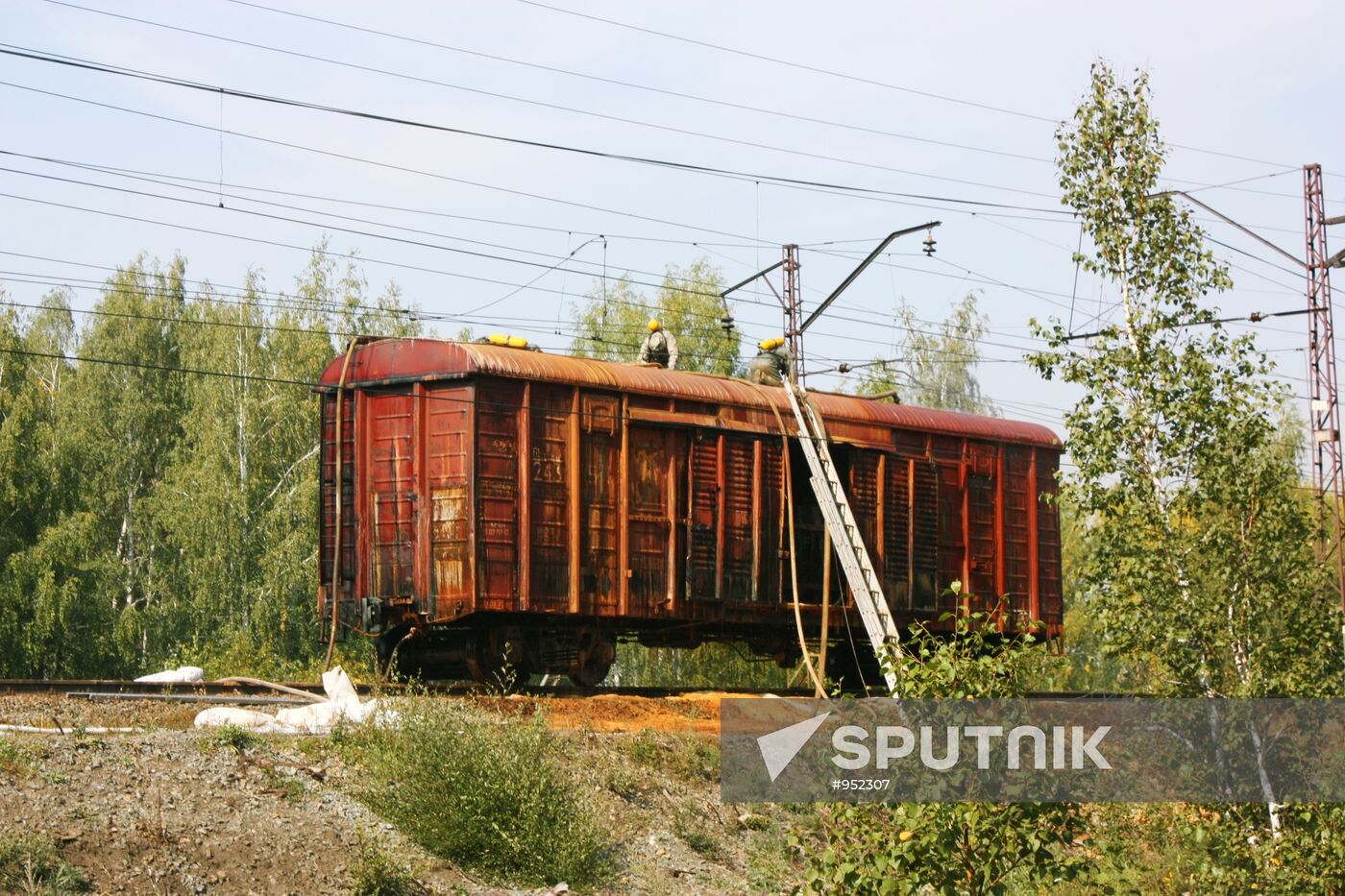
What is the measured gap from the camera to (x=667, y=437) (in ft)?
53.6

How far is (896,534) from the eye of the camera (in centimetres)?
1823

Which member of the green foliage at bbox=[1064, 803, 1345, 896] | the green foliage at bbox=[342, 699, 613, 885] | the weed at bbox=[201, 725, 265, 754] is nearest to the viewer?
the green foliage at bbox=[1064, 803, 1345, 896]

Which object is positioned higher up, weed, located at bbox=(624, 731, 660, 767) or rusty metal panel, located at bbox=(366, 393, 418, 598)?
rusty metal panel, located at bbox=(366, 393, 418, 598)

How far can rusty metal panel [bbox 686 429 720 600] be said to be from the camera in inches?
644

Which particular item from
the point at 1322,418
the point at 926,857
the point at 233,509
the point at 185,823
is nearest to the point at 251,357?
the point at 233,509

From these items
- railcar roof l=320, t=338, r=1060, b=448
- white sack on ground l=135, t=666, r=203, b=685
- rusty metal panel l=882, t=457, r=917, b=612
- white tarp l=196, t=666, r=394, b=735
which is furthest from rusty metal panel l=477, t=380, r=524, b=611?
rusty metal panel l=882, t=457, r=917, b=612

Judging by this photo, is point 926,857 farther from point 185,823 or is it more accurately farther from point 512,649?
point 512,649

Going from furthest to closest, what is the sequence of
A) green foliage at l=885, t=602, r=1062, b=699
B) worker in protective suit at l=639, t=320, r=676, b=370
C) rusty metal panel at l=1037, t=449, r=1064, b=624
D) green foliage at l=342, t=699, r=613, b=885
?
rusty metal panel at l=1037, t=449, r=1064, b=624, worker in protective suit at l=639, t=320, r=676, b=370, green foliage at l=342, t=699, r=613, b=885, green foliage at l=885, t=602, r=1062, b=699

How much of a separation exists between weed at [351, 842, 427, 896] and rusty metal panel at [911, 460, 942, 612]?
10167 millimetres

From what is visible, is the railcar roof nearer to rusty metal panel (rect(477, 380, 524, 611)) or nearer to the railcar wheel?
rusty metal panel (rect(477, 380, 524, 611))

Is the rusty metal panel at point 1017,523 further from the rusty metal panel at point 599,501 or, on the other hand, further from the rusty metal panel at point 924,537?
the rusty metal panel at point 599,501

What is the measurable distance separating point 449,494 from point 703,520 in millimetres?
2968

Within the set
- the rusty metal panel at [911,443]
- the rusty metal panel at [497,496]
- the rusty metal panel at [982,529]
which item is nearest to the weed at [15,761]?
the rusty metal panel at [497,496]

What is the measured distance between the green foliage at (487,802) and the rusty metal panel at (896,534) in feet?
25.8
